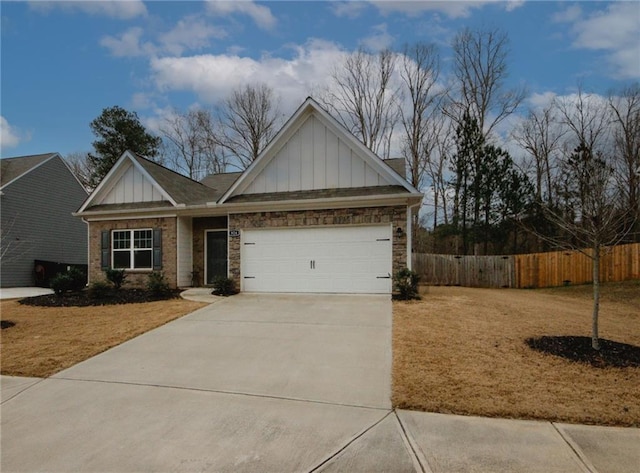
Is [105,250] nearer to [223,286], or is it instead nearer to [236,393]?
[223,286]

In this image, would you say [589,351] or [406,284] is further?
[406,284]

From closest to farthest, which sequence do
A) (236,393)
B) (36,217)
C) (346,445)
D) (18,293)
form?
(346,445)
(236,393)
(18,293)
(36,217)

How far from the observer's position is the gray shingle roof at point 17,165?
17.4 metres

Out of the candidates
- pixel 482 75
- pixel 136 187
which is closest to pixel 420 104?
pixel 482 75

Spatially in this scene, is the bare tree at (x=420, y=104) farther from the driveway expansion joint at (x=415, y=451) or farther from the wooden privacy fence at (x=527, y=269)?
the driveway expansion joint at (x=415, y=451)

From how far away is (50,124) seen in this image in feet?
59.5

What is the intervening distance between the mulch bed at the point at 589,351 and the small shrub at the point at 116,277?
40.9 feet

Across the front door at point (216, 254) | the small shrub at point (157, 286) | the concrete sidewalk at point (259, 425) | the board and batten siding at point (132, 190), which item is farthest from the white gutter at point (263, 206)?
the concrete sidewalk at point (259, 425)

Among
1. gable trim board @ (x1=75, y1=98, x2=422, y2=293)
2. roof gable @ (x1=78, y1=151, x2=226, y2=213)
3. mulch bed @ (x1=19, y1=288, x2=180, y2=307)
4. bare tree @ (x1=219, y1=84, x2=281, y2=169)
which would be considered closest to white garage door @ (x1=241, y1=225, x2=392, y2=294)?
gable trim board @ (x1=75, y1=98, x2=422, y2=293)

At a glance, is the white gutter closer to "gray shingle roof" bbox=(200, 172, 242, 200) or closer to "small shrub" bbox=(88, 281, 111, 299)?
"small shrub" bbox=(88, 281, 111, 299)

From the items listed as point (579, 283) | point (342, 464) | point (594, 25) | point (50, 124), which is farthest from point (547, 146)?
point (50, 124)

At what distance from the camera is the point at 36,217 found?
59.6 ft

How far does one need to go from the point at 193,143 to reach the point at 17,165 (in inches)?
487

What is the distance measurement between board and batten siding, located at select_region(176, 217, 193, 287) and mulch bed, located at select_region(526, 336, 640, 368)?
11017 mm
